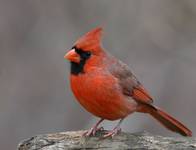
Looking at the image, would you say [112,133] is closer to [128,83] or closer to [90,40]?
[128,83]

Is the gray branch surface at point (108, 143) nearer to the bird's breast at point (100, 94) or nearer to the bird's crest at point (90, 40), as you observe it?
the bird's breast at point (100, 94)

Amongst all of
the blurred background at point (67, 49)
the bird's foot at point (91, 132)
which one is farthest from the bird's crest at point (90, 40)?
the blurred background at point (67, 49)

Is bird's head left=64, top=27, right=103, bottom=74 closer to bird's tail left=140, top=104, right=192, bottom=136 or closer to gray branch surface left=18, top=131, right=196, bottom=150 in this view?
gray branch surface left=18, top=131, right=196, bottom=150

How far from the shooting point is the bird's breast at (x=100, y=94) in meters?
6.71

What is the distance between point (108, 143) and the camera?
6520mm

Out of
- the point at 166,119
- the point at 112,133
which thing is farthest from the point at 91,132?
the point at 166,119

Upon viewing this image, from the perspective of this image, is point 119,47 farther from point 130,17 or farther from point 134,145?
point 134,145

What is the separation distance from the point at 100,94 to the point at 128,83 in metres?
0.52

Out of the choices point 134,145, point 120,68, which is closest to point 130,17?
point 120,68

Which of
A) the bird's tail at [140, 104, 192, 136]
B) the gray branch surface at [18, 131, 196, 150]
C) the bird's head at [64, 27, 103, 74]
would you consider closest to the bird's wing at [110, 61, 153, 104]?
the bird's tail at [140, 104, 192, 136]

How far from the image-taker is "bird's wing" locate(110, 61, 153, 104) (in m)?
→ 7.08

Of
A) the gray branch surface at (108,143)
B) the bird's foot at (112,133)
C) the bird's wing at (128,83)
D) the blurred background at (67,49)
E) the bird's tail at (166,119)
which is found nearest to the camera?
the gray branch surface at (108,143)

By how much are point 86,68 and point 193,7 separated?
12.3ft

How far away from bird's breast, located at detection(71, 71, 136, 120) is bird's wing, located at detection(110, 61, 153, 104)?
137 mm
